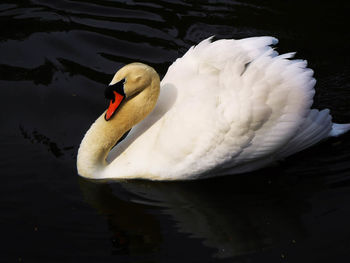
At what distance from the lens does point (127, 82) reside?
705 centimetres

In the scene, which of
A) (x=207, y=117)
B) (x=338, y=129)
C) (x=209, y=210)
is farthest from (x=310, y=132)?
(x=209, y=210)

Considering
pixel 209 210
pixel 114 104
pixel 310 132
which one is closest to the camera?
pixel 209 210

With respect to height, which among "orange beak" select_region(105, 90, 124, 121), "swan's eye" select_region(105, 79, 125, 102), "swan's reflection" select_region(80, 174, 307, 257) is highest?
"swan's eye" select_region(105, 79, 125, 102)

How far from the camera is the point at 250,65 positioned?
7.19 m

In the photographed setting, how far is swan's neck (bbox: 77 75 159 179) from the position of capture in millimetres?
7301

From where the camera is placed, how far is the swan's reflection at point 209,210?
21.5ft

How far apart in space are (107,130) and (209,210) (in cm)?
156

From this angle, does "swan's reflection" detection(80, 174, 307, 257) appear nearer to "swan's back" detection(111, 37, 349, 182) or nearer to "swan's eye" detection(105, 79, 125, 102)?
"swan's back" detection(111, 37, 349, 182)

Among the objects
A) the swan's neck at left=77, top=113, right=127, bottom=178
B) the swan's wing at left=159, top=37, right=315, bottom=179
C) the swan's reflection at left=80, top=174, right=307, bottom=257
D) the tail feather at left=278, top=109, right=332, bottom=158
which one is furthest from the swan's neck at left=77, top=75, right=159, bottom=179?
the tail feather at left=278, top=109, right=332, bottom=158

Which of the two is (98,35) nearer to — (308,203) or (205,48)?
(205,48)

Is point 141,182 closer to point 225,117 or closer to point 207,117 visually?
point 207,117

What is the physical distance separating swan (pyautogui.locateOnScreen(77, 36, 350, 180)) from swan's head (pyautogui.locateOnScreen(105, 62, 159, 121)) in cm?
1

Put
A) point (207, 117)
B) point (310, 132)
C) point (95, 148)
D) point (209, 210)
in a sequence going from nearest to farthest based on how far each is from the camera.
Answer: point (207, 117) < point (209, 210) < point (95, 148) < point (310, 132)

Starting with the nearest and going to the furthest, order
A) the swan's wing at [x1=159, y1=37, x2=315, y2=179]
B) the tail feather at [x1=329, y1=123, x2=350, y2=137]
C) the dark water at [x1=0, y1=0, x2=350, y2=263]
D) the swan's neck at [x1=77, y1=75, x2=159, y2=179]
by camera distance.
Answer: the dark water at [x1=0, y1=0, x2=350, y2=263] < the swan's wing at [x1=159, y1=37, x2=315, y2=179] < the swan's neck at [x1=77, y1=75, x2=159, y2=179] < the tail feather at [x1=329, y1=123, x2=350, y2=137]
